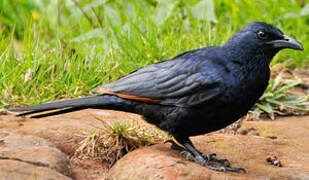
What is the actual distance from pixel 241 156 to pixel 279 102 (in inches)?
53.9

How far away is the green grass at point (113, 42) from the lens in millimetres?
4609

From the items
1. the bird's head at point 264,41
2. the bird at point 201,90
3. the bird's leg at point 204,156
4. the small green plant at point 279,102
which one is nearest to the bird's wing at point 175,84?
the bird at point 201,90

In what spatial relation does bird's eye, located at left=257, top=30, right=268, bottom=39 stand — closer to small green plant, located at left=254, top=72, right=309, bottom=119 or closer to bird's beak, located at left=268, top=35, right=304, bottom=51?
bird's beak, located at left=268, top=35, right=304, bottom=51

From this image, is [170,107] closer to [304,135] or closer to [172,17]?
[304,135]

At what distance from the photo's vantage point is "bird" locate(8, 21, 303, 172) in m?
3.43

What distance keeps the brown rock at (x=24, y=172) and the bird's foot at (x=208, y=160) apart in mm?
993

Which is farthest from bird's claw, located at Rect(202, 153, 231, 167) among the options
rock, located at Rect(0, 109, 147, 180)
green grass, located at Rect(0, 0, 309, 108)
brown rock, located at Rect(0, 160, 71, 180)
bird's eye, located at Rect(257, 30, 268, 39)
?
green grass, located at Rect(0, 0, 309, 108)

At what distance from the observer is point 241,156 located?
12.4 ft

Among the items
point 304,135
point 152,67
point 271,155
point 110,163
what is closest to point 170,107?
point 152,67

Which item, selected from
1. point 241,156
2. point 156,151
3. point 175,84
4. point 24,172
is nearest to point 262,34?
point 175,84

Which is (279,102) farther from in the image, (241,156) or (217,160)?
(217,160)

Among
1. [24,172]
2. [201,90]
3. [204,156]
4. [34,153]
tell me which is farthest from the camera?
[204,156]

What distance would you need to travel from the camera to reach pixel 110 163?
371 centimetres

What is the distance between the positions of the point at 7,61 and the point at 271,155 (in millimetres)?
2623
